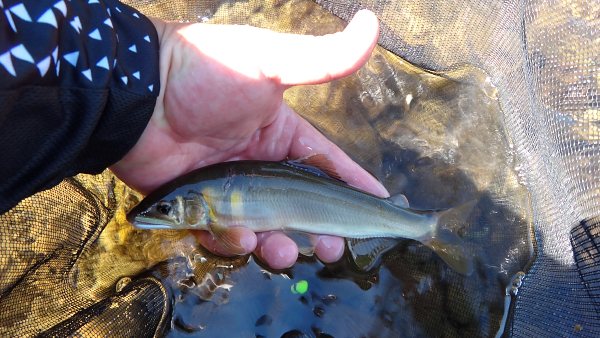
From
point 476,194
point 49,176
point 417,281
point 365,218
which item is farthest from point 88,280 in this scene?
point 476,194

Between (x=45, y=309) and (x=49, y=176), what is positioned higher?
(x=49, y=176)

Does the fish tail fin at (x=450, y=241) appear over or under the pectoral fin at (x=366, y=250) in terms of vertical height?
over

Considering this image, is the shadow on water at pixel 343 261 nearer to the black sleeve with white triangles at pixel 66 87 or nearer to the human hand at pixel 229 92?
the human hand at pixel 229 92

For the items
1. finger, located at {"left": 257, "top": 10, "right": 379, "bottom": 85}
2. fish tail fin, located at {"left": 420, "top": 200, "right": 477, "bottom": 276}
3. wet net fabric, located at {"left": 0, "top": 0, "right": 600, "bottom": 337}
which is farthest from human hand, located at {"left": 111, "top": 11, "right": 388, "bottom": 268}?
fish tail fin, located at {"left": 420, "top": 200, "right": 477, "bottom": 276}

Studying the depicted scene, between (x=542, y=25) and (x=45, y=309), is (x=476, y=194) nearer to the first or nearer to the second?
(x=542, y=25)

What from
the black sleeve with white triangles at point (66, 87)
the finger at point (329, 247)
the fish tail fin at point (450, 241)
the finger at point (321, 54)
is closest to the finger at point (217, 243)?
the finger at point (329, 247)

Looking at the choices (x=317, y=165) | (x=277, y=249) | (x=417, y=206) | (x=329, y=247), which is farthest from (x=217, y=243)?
(x=417, y=206)
